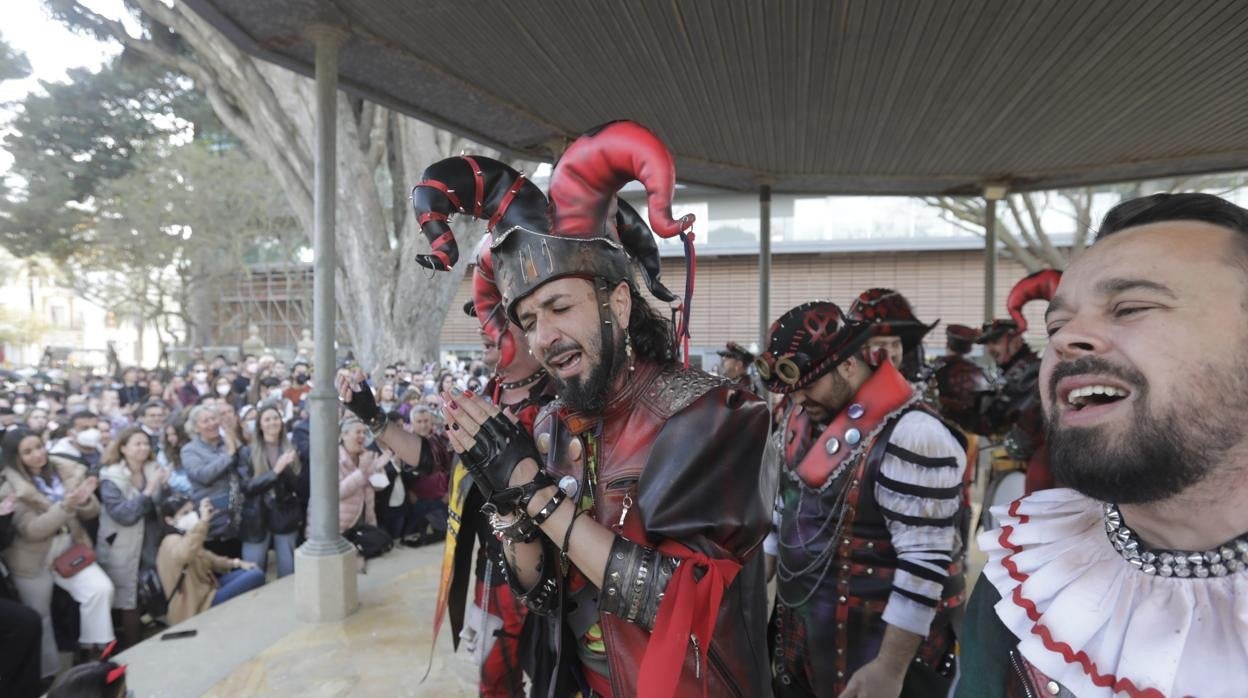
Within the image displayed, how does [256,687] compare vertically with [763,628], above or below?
below

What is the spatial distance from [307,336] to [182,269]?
580 cm

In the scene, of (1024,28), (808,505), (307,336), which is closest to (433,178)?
(808,505)

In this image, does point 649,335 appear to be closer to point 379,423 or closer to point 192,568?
point 379,423

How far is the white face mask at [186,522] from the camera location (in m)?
5.20

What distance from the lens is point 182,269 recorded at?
2192cm

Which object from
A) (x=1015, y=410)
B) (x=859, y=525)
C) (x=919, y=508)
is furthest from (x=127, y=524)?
(x=1015, y=410)

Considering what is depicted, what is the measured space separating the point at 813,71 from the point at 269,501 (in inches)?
219

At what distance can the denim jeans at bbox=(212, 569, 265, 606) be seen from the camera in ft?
17.3

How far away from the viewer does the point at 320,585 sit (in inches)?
173

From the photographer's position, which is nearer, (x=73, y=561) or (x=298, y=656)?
(x=298, y=656)

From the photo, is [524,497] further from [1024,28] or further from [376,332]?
[376,332]

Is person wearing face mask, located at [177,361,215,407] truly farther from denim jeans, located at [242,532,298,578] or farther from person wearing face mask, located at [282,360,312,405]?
denim jeans, located at [242,532,298,578]

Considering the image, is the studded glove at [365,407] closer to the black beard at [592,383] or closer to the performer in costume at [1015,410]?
the black beard at [592,383]

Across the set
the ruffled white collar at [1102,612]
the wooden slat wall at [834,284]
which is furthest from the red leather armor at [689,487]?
the wooden slat wall at [834,284]
